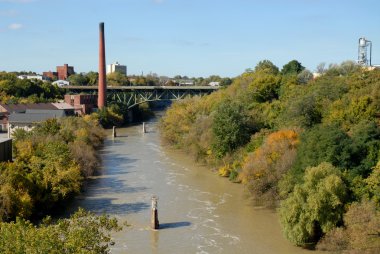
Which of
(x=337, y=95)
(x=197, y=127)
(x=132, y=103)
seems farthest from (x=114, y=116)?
(x=337, y=95)

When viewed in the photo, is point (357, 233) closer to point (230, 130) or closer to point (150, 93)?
point (230, 130)

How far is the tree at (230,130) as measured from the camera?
4112cm

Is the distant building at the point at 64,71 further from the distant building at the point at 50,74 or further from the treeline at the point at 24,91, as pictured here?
the treeline at the point at 24,91

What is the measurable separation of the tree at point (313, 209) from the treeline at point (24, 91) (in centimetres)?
6381

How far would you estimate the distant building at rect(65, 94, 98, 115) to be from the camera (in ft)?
267

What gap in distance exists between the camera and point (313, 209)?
23.0 m

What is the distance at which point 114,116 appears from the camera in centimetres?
8344

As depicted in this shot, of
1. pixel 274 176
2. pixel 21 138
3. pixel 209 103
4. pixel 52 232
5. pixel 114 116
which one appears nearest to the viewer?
pixel 52 232

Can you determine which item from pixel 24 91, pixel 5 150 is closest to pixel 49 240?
pixel 5 150

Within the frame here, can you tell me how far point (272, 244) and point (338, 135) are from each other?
21.4ft

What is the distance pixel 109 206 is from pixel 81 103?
53.3m

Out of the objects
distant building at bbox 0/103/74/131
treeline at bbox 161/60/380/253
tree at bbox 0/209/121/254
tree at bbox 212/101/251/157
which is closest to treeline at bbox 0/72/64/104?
distant building at bbox 0/103/74/131

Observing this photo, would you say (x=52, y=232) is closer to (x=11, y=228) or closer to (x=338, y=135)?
(x=11, y=228)

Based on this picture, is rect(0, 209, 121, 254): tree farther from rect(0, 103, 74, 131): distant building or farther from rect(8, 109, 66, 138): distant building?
rect(0, 103, 74, 131): distant building
